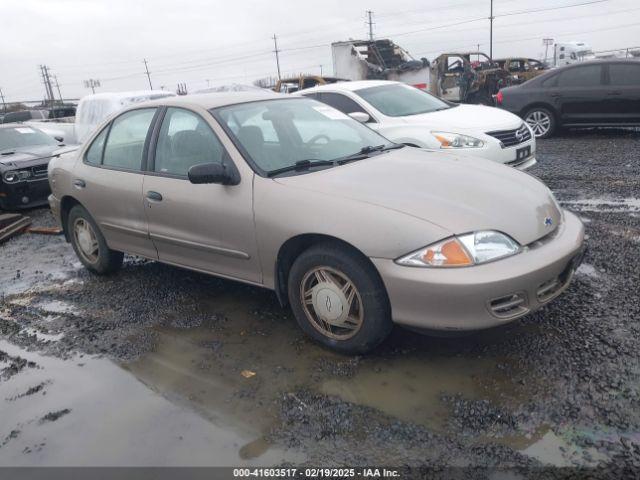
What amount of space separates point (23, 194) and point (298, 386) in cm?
682

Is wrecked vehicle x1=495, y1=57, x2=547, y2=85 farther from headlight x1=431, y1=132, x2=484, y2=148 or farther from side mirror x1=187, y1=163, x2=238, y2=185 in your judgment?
side mirror x1=187, y1=163, x2=238, y2=185

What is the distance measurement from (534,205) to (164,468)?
253 cm

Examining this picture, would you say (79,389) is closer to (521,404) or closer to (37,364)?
(37,364)

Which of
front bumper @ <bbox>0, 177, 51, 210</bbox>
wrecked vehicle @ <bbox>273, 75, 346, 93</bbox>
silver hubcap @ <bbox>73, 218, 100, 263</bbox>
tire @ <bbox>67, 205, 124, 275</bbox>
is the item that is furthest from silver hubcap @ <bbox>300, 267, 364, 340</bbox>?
wrecked vehicle @ <bbox>273, 75, 346, 93</bbox>

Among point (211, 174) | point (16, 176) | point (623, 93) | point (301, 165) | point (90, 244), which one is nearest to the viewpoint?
point (211, 174)

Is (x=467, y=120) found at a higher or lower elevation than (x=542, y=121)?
higher

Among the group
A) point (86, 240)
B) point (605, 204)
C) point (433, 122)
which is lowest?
point (605, 204)

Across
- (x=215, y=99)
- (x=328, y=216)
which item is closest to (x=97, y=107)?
(x=215, y=99)

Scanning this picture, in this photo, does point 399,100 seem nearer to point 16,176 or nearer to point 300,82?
point 16,176

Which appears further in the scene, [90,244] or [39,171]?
[39,171]

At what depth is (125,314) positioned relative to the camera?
4.18 m

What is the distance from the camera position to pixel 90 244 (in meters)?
4.97

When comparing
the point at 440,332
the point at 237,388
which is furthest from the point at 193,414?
the point at 440,332

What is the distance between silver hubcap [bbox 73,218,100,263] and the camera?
Result: 4930 mm
